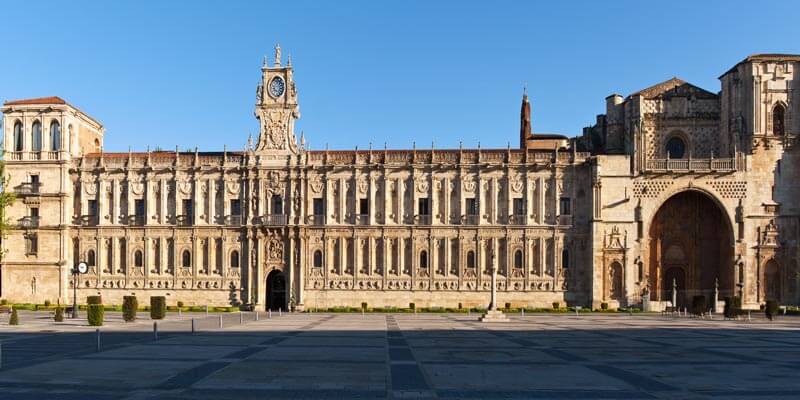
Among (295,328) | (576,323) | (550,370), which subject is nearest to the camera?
(550,370)

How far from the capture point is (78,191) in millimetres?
72500

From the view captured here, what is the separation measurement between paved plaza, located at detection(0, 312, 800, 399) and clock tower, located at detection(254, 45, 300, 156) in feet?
102

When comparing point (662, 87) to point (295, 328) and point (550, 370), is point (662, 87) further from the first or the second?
point (550, 370)

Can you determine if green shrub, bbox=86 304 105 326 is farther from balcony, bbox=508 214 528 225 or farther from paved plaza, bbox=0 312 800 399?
balcony, bbox=508 214 528 225

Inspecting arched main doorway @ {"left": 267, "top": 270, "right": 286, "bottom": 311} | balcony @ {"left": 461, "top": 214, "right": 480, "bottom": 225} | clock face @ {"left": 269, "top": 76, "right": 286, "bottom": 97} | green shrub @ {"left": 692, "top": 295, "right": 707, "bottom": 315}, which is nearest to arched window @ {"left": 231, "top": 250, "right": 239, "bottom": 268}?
arched main doorway @ {"left": 267, "top": 270, "right": 286, "bottom": 311}

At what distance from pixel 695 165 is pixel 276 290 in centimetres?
4031

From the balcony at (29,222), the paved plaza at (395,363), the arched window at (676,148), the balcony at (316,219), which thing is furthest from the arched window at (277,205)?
the arched window at (676,148)

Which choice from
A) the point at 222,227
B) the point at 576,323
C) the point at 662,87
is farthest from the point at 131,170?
the point at 662,87

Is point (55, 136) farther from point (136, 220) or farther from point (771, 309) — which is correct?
point (771, 309)

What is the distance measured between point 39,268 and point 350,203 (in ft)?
98.2

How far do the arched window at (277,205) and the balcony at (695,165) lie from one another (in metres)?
34.1

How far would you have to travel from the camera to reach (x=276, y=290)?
71.6 meters

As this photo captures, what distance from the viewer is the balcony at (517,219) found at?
2729 inches

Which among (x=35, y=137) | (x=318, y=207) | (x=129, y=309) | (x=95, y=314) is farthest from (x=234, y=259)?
(x=95, y=314)
